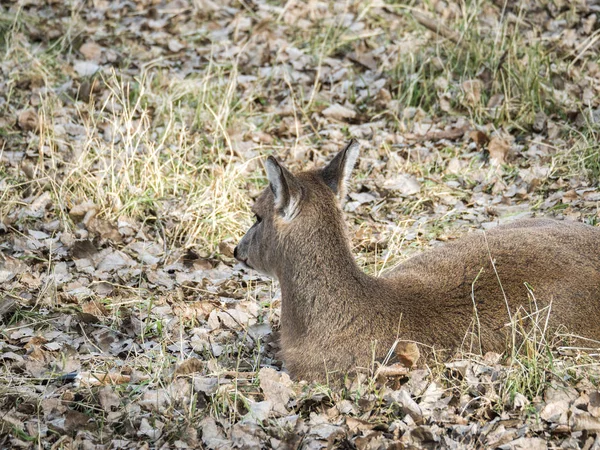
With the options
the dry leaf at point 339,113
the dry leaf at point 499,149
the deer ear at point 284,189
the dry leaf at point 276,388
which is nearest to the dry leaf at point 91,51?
the dry leaf at point 339,113

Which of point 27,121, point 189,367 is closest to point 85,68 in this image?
point 27,121

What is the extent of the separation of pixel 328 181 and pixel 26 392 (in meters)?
1.95

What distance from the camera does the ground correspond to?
14.2 feet

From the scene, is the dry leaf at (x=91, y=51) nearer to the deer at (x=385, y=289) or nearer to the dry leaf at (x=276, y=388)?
the deer at (x=385, y=289)

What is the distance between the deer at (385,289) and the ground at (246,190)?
0.14 meters

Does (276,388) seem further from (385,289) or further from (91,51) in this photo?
(91,51)

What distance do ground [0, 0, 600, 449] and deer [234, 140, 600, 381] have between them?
141 mm

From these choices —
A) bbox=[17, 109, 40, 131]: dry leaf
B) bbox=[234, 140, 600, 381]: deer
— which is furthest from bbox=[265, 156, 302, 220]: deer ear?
bbox=[17, 109, 40, 131]: dry leaf

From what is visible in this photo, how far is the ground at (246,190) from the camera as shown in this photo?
14.2ft

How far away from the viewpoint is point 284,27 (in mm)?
10703

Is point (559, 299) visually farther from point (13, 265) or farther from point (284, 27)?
point (284, 27)

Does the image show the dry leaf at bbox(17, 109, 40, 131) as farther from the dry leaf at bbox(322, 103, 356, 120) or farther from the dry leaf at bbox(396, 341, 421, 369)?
the dry leaf at bbox(396, 341, 421, 369)

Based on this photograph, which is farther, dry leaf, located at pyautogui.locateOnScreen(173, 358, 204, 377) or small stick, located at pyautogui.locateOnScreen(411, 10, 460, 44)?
small stick, located at pyautogui.locateOnScreen(411, 10, 460, 44)

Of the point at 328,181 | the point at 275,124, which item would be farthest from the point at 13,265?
the point at 275,124
